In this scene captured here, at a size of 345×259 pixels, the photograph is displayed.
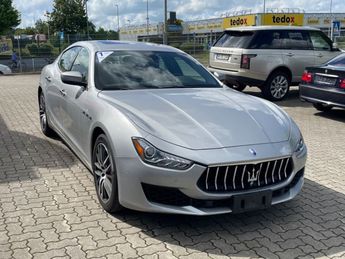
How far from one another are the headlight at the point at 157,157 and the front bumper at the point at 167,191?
4cm

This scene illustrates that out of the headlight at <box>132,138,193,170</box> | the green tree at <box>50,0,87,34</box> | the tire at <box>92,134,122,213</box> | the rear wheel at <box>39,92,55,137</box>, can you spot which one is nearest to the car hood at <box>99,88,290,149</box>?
the headlight at <box>132,138,193,170</box>

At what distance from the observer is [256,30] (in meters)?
10.7

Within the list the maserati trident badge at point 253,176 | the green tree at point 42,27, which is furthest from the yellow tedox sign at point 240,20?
the maserati trident badge at point 253,176

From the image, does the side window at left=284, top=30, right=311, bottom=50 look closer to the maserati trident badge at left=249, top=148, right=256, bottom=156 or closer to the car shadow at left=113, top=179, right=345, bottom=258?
the car shadow at left=113, top=179, right=345, bottom=258

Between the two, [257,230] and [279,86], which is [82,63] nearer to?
[257,230]

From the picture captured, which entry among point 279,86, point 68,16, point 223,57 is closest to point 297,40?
point 279,86

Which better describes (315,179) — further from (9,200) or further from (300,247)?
(9,200)

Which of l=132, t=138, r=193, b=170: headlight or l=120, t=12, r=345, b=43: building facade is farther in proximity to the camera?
l=120, t=12, r=345, b=43: building facade

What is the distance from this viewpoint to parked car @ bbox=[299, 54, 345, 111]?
8.20 meters

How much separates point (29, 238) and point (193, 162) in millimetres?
1484

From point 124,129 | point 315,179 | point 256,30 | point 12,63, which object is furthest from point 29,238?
point 12,63

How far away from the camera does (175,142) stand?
131 inches

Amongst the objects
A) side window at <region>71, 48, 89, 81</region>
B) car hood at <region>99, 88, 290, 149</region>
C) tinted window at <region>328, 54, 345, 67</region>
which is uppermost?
side window at <region>71, 48, 89, 81</region>

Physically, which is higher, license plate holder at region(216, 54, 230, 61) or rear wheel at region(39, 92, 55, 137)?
license plate holder at region(216, 54, 230, 61)
